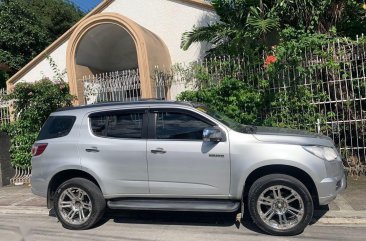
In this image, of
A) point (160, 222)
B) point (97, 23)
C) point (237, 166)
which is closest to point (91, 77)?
point (97, 23)

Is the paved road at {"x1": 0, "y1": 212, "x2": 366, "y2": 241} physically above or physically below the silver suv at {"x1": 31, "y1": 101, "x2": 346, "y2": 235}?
below

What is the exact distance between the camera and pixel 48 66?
15.4 m

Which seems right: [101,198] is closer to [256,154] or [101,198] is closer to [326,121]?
[256,154]

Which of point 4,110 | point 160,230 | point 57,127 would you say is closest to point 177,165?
point 160,230

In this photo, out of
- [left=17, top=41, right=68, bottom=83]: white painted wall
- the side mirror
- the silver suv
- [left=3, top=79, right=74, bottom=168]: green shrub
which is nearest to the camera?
the silver suv

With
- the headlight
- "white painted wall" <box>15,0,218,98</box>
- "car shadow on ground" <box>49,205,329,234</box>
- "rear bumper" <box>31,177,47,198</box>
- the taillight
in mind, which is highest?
"white painted wall" <box>15,0,218,98</box>

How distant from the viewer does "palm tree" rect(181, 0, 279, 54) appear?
10031 millimetres

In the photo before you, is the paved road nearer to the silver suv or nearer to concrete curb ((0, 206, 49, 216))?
the silver suv

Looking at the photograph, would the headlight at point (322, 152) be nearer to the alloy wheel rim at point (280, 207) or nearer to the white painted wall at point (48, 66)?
the alloy wheel rim at point (280, 207)

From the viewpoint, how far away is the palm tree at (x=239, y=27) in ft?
32.9

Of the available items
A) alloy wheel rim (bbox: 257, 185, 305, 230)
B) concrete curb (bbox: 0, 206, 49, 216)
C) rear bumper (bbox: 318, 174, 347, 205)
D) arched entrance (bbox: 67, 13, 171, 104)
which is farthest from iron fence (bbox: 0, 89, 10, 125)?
rear bumper (bbox: 318, 174, 347, 205)

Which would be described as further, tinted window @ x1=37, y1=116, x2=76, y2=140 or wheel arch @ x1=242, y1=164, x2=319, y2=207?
tinted window @ x1=37, y1=116, x2=76, y2=140

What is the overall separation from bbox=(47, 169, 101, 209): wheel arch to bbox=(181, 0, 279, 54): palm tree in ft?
16.1

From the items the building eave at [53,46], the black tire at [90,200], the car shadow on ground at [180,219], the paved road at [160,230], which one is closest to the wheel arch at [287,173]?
the paved road at [160,230]
